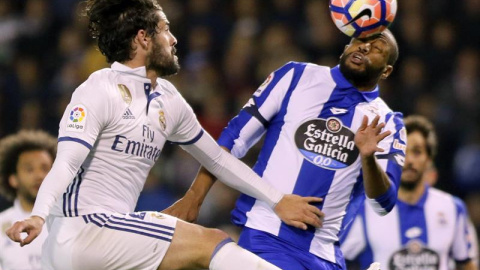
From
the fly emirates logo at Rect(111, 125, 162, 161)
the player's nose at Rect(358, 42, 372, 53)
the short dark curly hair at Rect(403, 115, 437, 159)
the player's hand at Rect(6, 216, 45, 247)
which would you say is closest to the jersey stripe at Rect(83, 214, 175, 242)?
the fly emirates logo at Rect(111, 125, 162, 161)

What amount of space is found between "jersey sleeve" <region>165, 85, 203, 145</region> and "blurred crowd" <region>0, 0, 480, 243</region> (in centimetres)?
424

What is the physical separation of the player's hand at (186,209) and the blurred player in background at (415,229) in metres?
1.98

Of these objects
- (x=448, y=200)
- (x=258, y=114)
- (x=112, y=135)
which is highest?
(x=112, y=135)

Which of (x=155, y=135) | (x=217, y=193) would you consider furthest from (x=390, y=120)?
(x=217, y=193)

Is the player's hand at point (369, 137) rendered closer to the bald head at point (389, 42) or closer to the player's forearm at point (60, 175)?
the bald head at point (389, 42)

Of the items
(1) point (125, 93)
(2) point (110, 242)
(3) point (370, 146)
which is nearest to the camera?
(2) point (110, 242)

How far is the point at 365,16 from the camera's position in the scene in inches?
201

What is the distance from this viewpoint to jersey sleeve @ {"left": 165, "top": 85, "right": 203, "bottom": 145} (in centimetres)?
484

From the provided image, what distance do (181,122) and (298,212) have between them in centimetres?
74

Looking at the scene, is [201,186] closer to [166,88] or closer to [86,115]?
[166,88]

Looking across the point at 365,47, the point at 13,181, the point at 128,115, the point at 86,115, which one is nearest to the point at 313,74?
the point at 365,47

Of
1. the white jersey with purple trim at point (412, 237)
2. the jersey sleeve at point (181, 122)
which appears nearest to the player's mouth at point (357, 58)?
the jersey sleeve at point (181, 122)

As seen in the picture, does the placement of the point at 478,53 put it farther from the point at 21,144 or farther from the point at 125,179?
the point at 125,179

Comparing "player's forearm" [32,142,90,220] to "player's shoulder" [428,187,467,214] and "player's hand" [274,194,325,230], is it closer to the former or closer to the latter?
"player's hand" [274,194,325,230]
